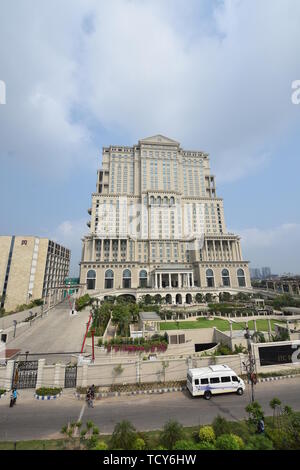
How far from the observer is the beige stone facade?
182ft

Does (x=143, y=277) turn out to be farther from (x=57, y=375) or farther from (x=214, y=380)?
(x=214, y=380)

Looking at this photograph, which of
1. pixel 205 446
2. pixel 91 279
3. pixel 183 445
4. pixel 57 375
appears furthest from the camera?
pixel 91 279

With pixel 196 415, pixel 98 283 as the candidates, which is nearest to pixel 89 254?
pixel 98 283

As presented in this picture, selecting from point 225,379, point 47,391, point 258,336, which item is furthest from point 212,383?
point 47,391

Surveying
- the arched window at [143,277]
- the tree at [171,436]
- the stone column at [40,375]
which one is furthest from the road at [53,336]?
the arched window at [143,277]

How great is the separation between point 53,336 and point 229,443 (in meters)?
26.0

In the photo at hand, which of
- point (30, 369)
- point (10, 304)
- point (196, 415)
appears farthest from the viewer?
point (10, 304)

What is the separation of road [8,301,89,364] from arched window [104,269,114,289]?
119 ft

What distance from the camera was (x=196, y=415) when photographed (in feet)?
44.3

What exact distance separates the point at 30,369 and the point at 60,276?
6599 centimetres

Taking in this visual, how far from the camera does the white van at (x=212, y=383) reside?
1559 centimetres

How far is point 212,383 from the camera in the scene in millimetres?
15789
